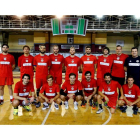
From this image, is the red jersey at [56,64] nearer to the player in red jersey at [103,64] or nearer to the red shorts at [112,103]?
the player in red jersey at [103,64]

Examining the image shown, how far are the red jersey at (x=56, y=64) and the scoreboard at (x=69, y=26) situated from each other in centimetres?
1026

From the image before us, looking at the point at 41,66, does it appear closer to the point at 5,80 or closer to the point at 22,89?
the point at 22,89

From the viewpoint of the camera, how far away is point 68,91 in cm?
417

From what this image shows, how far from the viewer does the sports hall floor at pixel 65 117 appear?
10.6ft

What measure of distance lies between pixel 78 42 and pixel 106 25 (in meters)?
3.70

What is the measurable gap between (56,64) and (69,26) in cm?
Result: 1074

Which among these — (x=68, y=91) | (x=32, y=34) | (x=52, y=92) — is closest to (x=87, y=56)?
(x=68, y=91)

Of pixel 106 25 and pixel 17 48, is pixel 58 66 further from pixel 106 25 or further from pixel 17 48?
pixel 17 48

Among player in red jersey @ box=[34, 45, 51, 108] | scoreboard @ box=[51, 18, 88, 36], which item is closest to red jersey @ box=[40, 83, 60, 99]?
player in red jersey @ box=[34, 45, 51, 108]

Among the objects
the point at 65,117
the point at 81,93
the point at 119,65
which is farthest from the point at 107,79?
the point at 65,117

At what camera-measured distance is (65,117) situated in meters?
3.52

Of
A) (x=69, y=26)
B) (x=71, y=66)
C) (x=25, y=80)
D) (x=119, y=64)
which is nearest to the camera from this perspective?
(x=25, y=80)

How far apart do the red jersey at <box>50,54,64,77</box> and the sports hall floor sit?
116 cm

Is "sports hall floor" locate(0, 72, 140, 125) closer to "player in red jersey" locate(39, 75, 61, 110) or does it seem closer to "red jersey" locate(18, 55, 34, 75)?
"player in red jersey" locate(39, 75, 61, 110)
